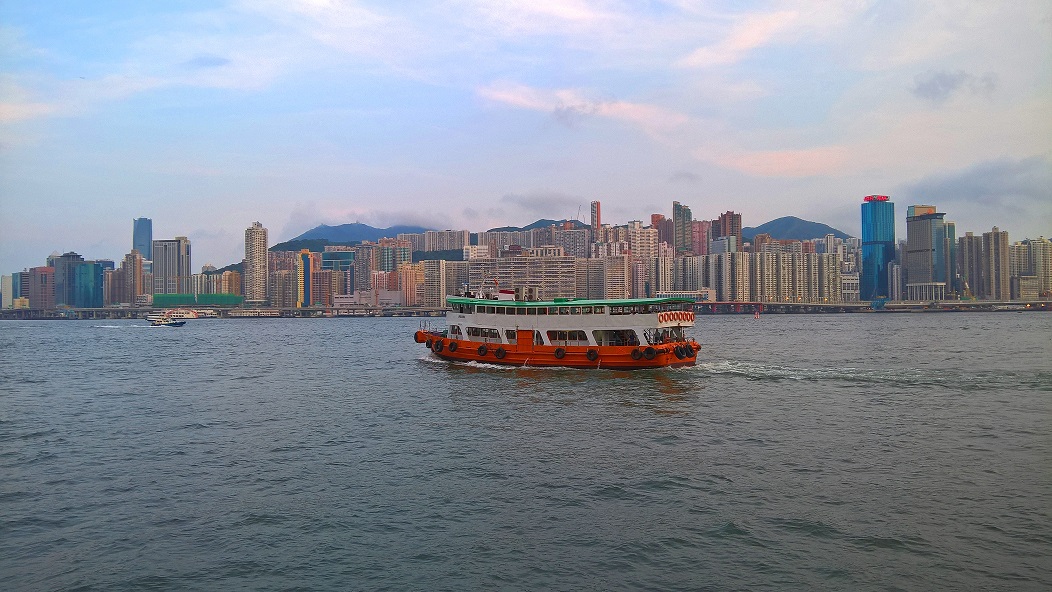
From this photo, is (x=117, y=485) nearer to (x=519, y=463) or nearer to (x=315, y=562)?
(x=315, y=562)

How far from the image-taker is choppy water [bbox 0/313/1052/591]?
1360cm

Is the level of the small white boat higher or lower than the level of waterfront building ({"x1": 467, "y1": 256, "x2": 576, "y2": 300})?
lower

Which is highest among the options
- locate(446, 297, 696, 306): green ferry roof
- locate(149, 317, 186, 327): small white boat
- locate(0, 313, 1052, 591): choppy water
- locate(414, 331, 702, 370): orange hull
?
locate(446, 297, 696, 306): green ferry roof

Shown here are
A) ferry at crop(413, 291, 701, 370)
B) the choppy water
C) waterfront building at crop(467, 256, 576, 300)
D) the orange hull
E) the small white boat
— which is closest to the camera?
the choppy water

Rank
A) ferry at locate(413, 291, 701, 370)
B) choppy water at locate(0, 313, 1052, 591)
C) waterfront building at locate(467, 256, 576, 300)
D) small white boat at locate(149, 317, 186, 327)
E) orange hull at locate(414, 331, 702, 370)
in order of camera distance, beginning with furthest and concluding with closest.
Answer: waterfront building at locate(467, 256, 576, 300) < small white boat at locate(149, 317, 186, 327) < ferry at locate(413, 291, 701, 370) < orange hull at locate(414, 331, 702, 370) < choppy water at locate(0, 313, 1052, 591)

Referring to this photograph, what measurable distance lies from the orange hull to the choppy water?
4676 mm

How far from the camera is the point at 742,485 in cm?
1864

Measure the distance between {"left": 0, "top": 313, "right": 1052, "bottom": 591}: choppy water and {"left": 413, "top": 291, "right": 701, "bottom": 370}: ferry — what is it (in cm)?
504

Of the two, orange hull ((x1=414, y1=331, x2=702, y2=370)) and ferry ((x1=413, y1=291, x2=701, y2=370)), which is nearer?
orange hull ((x1=414, y1=331, x2=702, y2=370))

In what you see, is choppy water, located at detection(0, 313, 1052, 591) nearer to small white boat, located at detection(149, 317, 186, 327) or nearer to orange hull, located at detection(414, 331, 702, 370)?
orange hull, located at detection(414, 331, 702, 370)

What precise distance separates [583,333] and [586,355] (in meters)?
1.43

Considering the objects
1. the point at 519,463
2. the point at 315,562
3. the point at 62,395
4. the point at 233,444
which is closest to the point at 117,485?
the point at 233,444

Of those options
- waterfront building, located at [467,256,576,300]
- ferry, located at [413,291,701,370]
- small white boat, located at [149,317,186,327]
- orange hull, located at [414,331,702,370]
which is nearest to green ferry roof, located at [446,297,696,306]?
ferry, located at [413,291,701,370]

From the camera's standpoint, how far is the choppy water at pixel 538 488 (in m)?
13.6
